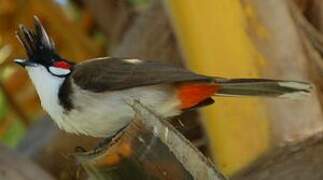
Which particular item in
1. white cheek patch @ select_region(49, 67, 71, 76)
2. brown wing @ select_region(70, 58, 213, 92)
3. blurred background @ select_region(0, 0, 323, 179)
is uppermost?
white cheek patch @ select_region(49, 67, 71, 76)

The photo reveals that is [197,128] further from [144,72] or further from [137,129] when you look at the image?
[137,129]

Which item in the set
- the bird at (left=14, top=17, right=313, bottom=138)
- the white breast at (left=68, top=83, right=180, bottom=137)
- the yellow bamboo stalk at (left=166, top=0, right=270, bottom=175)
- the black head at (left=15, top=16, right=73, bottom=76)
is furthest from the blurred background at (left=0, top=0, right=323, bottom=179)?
the black head at (left=15, top=16, right=73, bottom=76)

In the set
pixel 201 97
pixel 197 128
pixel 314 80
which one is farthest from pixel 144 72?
pixel 197 128

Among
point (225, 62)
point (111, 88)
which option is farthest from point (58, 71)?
point (225, 62)

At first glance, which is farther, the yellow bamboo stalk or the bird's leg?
the yellow bamboo stalk

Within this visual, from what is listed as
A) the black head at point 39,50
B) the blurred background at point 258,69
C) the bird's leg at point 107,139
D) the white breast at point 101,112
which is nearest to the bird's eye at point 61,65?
the black head at point 39,50

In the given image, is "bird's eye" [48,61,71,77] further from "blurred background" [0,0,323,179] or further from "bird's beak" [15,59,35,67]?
"blurred background" [0,0,323,179]
